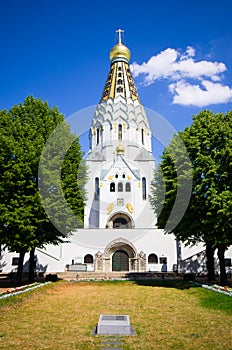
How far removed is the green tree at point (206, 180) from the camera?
603 inches

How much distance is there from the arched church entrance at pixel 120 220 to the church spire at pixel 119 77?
84.9 ft

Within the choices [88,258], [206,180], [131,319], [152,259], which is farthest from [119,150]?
[131,319]

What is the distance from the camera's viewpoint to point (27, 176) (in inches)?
650

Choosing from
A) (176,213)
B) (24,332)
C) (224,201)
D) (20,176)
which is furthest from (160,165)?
(24,332)

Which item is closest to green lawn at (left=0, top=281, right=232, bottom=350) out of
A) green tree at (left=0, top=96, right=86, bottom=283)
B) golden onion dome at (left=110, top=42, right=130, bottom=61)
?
green tree at (left=0, top=96, right=86, bottom=283)

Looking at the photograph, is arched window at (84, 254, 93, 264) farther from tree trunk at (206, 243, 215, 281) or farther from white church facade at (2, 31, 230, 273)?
tree trunk at (206, 243, 215, 281)

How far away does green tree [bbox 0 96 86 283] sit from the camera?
15.6m

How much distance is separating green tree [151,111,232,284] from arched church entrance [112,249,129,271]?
627 inches

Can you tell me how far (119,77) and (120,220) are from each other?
33.0m

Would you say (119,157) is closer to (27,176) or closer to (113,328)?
(27,176)

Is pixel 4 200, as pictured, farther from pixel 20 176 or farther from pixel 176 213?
pixel 176 213

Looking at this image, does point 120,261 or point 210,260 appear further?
point 120,261

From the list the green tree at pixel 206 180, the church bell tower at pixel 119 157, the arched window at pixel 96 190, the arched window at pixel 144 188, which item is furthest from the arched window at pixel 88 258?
the green tree at pixel 206 180

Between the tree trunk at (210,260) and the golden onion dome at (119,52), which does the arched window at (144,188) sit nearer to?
the tree trunk at (210,260)
